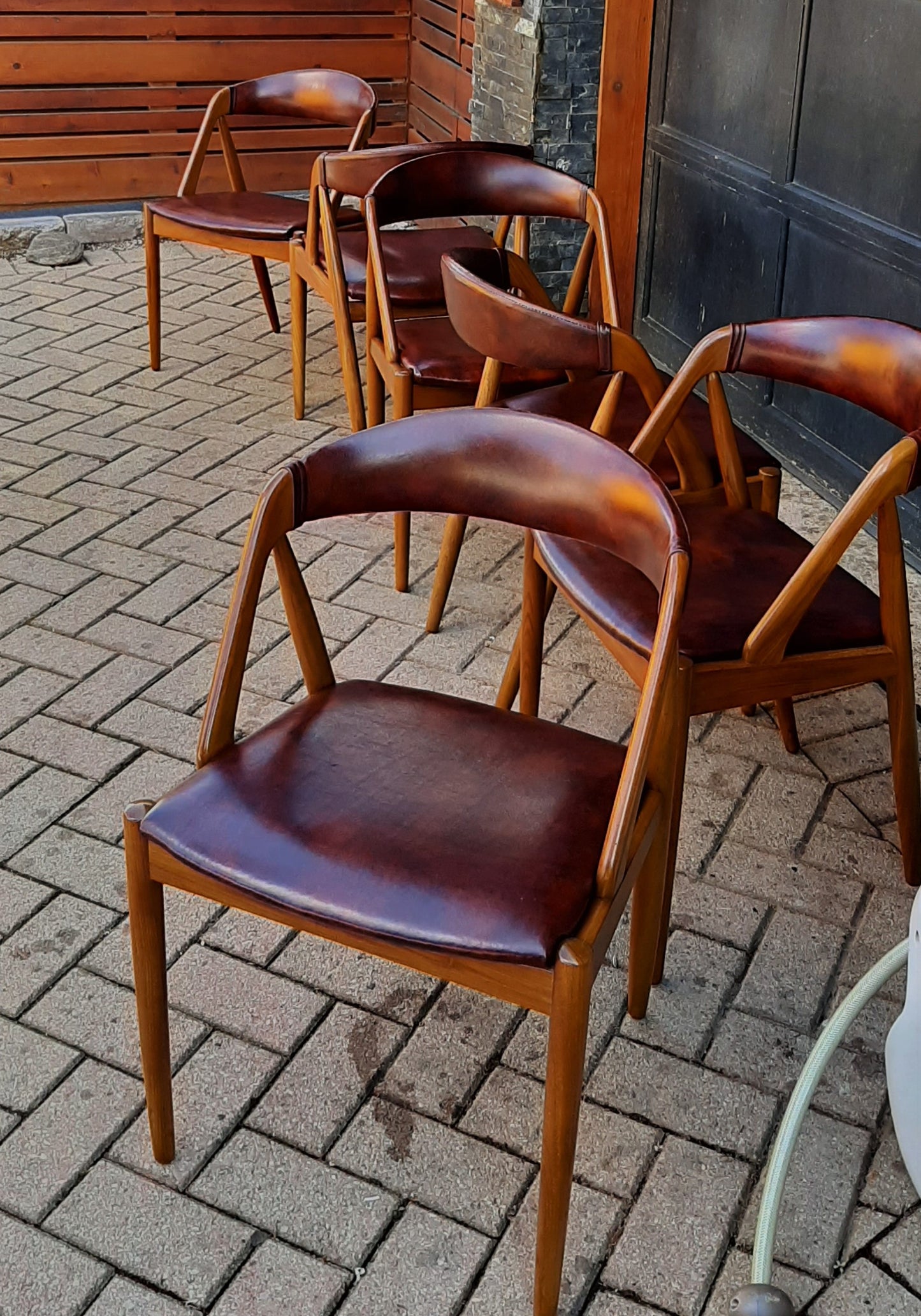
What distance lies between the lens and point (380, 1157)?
180 cm

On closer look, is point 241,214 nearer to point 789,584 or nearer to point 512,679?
point 512,679

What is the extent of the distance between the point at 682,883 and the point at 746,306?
→ 2156 millimetres

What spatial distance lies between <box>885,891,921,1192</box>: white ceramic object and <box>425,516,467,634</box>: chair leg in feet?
4.55

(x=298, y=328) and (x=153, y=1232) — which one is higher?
(x=298, y=328)

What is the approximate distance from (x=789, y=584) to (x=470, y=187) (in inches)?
64.4

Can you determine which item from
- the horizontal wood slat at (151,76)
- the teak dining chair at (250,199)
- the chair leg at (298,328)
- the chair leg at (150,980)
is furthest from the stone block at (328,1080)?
the horizontal wood slat at (151,76)

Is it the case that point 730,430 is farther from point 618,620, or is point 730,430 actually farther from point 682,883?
point 682,883

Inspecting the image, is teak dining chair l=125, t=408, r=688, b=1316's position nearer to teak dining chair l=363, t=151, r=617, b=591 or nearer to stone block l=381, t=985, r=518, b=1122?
stone block l=381, t=985, r=518, b=1122

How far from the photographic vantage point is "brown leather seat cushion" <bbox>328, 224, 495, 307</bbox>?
11.1ft

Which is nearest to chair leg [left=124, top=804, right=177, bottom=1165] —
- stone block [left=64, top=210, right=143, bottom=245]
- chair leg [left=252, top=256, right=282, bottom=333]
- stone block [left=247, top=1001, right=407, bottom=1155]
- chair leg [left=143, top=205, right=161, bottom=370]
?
stone block [left=247, top=1001, right=407, bottom=1155]

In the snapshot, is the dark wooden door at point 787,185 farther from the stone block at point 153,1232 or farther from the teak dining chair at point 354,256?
the stone block at point 153,1232

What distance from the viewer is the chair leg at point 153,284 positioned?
13.6 feet

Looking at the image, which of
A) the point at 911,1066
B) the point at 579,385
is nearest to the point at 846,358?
the point at 579,385

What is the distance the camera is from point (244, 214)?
4.00 m
